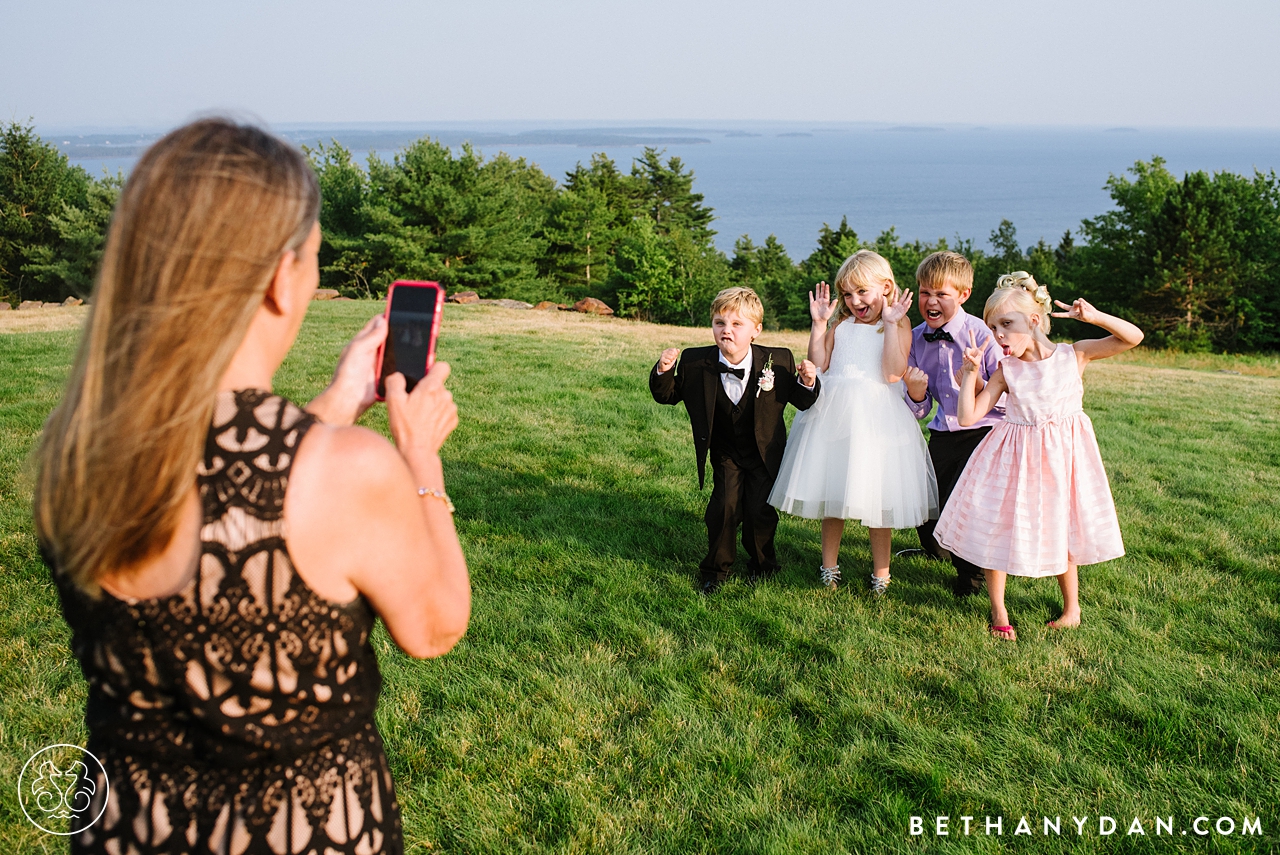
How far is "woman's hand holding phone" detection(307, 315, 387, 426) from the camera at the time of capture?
6.49 feet

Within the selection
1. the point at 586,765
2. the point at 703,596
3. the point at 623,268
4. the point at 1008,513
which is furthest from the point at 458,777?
the point at 623,268

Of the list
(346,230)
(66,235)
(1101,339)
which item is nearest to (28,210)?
(66,235)

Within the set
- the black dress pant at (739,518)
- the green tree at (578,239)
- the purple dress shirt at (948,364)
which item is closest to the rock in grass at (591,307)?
the green tree at (578,239)

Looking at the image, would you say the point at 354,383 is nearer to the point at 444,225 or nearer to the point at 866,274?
the point at 866,274

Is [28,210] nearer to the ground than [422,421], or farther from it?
nearer to the ground

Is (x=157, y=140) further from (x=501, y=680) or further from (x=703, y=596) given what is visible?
(x=703, y=596)

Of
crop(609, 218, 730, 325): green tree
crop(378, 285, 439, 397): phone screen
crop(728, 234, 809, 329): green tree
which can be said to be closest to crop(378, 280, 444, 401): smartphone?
crop(378, 285, 439, 397): phone screen

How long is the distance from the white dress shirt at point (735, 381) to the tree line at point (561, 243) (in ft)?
119

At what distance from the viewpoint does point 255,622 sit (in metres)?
1.52

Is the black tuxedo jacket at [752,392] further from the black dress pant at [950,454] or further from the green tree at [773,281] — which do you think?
the green tree at [773,281]

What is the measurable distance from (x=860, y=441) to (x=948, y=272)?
1.27 m

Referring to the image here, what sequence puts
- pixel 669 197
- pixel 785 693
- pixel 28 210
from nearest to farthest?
pixel 785 693 → pixel 28 210 → pixel 669 197

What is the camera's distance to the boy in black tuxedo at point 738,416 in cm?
563

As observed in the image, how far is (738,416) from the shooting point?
5.74 metres
